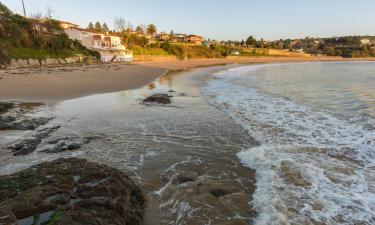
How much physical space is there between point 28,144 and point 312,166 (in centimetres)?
810

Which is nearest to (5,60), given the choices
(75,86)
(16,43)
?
(16,43)

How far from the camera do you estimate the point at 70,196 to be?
446 cm

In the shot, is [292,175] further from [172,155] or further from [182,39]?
[182,39]

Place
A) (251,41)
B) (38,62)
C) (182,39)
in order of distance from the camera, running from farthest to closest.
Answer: (251,41) → (182,39) → (38,62)

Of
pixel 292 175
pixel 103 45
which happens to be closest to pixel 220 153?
pixel 292 175

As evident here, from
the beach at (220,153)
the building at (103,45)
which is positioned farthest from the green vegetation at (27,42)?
the beach at (220,153)

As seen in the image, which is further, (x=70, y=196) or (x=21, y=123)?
(x=21, y=123)

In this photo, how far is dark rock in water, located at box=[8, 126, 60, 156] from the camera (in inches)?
309

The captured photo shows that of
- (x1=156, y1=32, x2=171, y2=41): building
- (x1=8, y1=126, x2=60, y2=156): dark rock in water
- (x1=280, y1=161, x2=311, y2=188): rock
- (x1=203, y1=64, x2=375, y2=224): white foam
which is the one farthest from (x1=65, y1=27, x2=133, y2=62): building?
(x1=156, y1=32, x2=171, y2=41): building

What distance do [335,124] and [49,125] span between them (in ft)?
38.6

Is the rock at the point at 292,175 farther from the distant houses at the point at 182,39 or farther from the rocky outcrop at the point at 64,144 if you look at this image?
the distant houses at the point at 182,39

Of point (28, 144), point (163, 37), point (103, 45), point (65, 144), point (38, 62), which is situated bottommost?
point (65, 144)

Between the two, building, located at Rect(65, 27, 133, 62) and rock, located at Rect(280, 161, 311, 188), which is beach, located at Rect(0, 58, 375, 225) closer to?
rock, located at Rect(280, 161, 311, 188)

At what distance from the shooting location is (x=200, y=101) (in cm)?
1780
